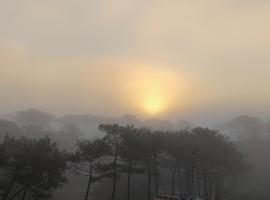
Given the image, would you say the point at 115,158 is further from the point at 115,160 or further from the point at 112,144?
the point at 112,144

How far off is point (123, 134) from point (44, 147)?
12672 mm

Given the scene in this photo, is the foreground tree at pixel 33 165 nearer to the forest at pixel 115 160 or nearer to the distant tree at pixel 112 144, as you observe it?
the forest at pixel 115 160

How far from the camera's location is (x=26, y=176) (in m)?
46.7

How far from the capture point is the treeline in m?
46.6

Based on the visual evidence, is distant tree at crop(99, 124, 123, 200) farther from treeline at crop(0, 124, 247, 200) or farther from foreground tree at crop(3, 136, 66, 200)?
foreground tree at crop(3, 136, 66, 200)

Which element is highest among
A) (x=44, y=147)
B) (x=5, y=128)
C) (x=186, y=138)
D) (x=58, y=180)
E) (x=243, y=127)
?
(x=243, y=127)

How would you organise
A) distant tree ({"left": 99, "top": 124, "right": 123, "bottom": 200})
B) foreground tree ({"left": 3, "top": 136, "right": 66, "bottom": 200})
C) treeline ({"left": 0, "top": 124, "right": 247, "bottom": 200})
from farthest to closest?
distant tree ({"left": 99, "top": 124, "right": 123, "bottom": 200}) < treeline ({"left": 0, "top": 124, "right": 247, "bottom": 200}) < foreground tree ({"left": 3, "top": 136, "right": 66, "bottom": 200})

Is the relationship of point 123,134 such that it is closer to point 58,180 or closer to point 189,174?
point 58,180

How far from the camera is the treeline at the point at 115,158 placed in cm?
4662

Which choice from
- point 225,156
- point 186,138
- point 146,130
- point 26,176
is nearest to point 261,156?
point 225,156

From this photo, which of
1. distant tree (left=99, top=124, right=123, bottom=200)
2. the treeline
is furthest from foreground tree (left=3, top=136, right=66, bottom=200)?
distant tree (left=99, top=124, right=123, bottom=200)

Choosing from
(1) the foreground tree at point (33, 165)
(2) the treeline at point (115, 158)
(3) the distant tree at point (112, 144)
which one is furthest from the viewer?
(3) the distant tree at point (112, 144)

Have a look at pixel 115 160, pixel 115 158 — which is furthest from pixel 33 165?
pixel 115 158

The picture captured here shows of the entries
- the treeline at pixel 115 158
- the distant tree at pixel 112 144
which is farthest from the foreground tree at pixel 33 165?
the distant tree at pixel 112 144
